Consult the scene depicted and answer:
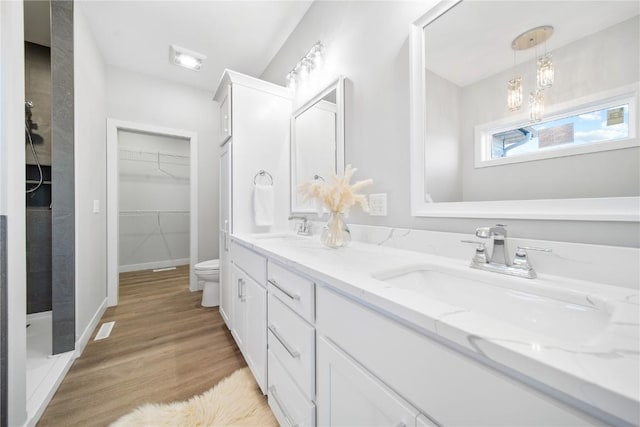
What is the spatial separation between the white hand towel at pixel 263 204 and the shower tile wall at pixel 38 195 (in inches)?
71.1

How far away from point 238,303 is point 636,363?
168 cm

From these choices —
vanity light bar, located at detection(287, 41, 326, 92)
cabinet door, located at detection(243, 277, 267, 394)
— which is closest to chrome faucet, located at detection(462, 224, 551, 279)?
cabinet door, located at detection(243, 277, 267, 394)

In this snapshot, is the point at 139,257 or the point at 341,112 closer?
the point at 341,112

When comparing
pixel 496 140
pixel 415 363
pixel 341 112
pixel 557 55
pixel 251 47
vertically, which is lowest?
pixel 415 363

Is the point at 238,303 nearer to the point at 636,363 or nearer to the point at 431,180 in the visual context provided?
the point at 431,180

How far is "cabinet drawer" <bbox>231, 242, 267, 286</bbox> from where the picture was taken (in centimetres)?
120

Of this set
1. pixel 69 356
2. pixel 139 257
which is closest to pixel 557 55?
pixel 69 356

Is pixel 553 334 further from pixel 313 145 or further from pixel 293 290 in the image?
pixel 313 145

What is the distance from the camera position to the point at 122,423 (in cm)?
112

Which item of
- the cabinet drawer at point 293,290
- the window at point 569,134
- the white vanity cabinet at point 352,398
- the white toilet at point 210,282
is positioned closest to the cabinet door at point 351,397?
the white vanity cabinet at point 352,398

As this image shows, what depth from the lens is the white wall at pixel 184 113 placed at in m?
2.58

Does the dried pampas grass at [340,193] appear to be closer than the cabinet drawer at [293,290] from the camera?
No

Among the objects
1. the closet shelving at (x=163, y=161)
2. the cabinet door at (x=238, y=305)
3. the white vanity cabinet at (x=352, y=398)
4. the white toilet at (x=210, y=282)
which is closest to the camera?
the white vanity cabinet at (x=352, y=398)

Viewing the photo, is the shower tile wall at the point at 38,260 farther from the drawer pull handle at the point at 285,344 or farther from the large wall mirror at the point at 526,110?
the large wall mirror at the point at 526,110
